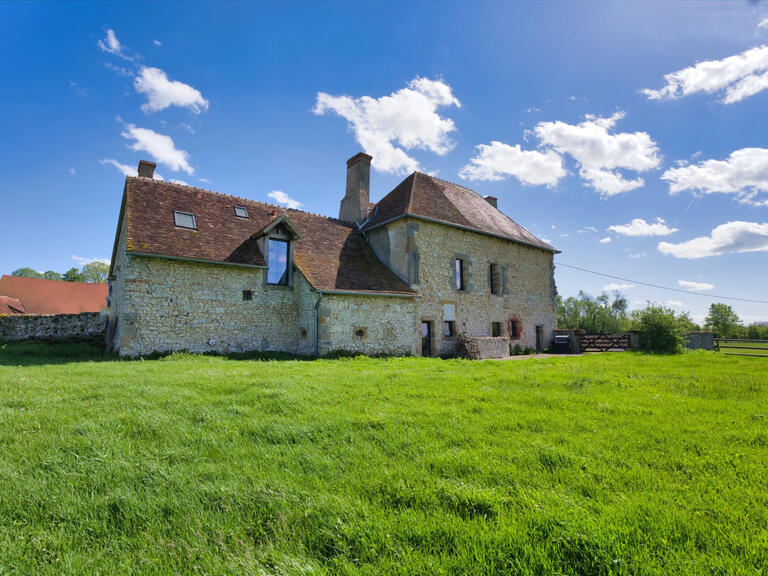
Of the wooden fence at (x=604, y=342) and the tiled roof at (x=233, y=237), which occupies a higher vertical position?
the tiled roof at (x=233, y=237)

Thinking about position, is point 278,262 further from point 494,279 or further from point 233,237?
point 494,279

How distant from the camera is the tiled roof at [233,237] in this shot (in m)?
13.8

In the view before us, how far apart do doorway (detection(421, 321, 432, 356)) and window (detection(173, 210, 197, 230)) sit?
10774 mm

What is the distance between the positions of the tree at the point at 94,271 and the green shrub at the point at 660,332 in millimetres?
60331

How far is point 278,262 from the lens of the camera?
15945mm

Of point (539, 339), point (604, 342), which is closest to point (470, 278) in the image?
point (539, 339)

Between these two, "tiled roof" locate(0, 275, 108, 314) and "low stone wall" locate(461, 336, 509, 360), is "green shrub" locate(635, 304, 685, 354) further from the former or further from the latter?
"tiled roof" locate(0, 275, 108, 314)

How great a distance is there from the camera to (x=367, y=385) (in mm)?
7453

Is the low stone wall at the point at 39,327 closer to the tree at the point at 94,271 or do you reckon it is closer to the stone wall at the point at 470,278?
the stone wall at the point at 470,278

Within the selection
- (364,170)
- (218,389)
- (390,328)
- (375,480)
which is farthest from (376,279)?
(375,480)

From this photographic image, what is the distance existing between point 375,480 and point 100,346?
17129 millimetres

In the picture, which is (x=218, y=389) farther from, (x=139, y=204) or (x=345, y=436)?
(x=139, y=204)

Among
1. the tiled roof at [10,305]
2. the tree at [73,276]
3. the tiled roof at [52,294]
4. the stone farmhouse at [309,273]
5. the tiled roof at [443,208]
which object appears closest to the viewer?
the stone farmhouse at [309,273]

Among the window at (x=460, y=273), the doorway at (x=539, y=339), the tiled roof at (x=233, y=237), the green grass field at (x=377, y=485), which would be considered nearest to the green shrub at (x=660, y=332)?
the doorway at (x=539, y=339)
